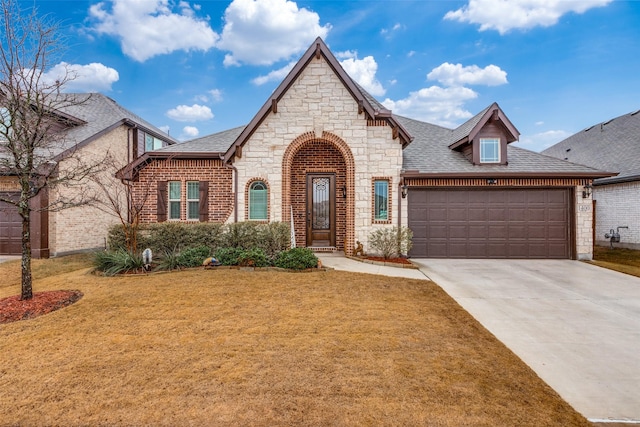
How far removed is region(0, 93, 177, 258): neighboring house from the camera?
36.6ft

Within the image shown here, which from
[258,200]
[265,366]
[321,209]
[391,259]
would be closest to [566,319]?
[265,366]

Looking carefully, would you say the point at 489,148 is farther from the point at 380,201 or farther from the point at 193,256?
the point at 193,256

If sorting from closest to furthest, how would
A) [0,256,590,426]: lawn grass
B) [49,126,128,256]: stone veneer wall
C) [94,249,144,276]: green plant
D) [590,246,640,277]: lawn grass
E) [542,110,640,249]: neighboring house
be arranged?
[0,256,590,426]: lawn grass
[94,249,144,276]: green plant
[590,246,640,277]: lawn grass
[49,126,128,256]: stone veneer wall
[542,110,640,249]: neighboring house

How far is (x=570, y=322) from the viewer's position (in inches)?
187

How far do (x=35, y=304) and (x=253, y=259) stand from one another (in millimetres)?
4353

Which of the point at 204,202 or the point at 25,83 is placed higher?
the point at 25,83

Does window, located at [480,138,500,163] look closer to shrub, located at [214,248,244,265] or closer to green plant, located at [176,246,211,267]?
shrub, located at [214,248,244,265]

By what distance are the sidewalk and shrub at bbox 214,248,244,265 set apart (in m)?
2.55

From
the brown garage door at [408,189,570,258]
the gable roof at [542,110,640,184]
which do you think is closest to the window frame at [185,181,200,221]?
the brown garage door at [408,189,570,258]

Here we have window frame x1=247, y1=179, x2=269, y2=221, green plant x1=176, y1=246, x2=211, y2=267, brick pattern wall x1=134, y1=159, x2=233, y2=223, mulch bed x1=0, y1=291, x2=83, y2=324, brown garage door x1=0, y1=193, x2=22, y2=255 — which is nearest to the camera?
mulch bed x1=0, y1=291, x2=83, y2=324

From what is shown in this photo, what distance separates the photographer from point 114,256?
25.7 ft

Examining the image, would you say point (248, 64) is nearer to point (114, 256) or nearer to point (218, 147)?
point (218, 147)

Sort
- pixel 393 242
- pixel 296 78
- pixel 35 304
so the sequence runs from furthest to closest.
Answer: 1. pixel 296 78
2. pixel 393 242
3. pixel 35 304

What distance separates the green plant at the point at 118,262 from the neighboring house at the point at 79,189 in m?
3.86
